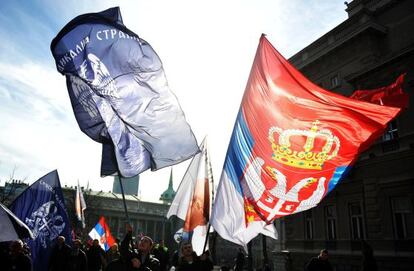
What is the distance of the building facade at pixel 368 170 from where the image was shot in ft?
58.6

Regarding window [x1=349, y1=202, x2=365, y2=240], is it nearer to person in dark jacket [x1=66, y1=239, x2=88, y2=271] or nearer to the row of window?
the row of window

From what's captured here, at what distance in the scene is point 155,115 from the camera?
7074 millimetres

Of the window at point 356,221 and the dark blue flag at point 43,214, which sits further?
the window at point 356,221

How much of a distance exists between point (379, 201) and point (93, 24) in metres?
17.0

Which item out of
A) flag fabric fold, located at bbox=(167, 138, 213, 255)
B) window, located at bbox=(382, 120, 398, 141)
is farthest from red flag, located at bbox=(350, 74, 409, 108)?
window, located at bbox=(382, 120, 398, 141)

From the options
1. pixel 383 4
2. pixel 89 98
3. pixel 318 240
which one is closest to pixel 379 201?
pixel 318 240

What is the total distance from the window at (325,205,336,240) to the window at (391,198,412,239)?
4.25 metres

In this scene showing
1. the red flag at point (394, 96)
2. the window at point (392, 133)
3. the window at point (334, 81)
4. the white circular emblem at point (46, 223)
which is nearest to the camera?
the red flag at point (394, 96)

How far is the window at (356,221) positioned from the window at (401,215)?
221cm

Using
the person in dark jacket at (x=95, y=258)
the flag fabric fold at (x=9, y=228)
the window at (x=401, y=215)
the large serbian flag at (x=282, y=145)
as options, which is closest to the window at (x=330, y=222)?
the window at (x=401, y=215)

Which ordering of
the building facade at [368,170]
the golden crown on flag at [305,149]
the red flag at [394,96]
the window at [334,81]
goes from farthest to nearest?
1. the window at [334,81]
2. the building facade at [368,170]
3. the red flag at [394,96]
4. the golden crown on flag at [305,149]

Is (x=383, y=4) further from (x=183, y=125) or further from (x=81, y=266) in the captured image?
(x=81, y=266)

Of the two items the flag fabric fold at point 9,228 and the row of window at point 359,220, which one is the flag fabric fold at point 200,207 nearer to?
the flag fabric fold at point 9,228

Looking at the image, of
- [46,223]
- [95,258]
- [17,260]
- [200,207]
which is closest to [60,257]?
[95,258]
